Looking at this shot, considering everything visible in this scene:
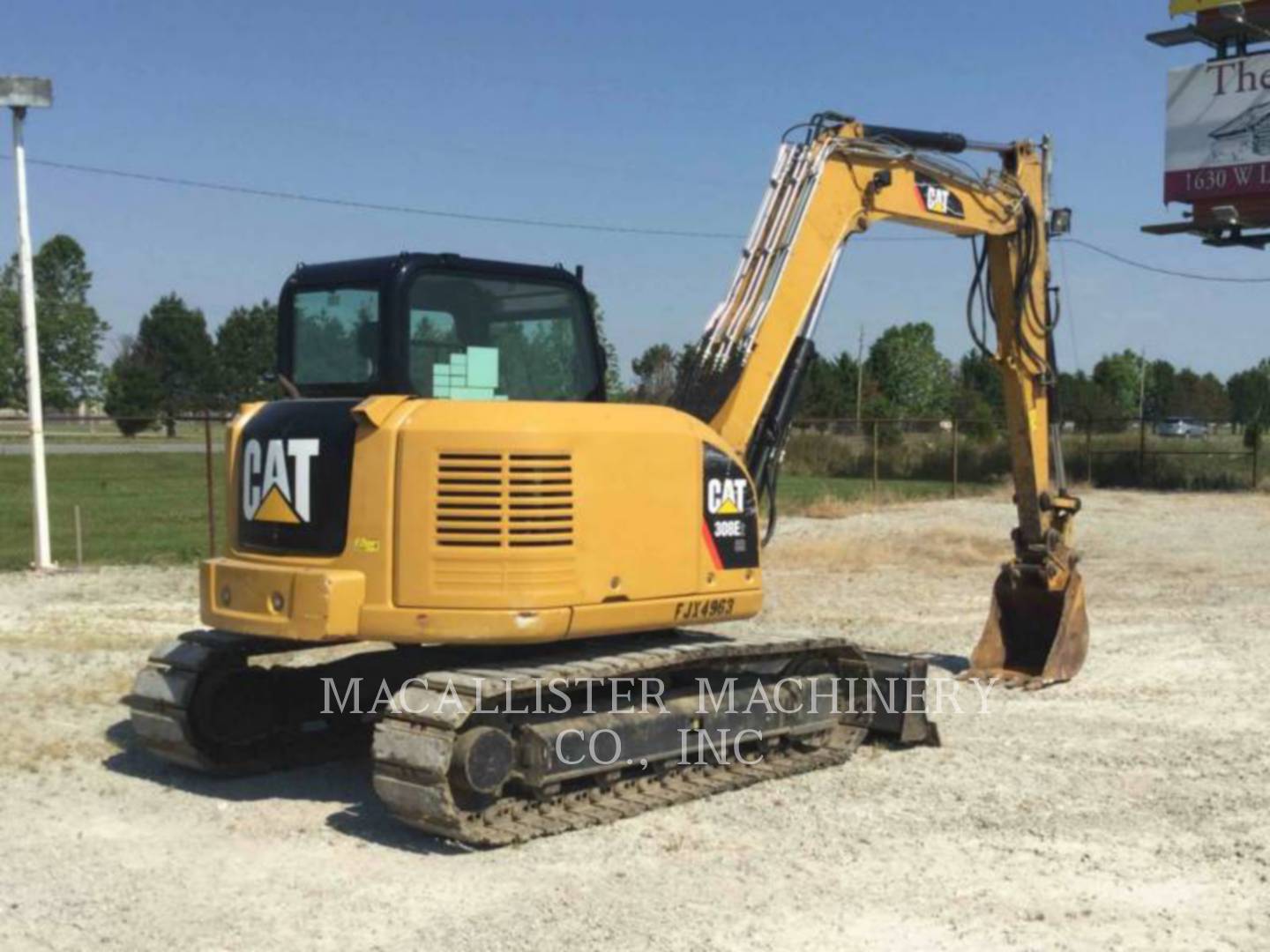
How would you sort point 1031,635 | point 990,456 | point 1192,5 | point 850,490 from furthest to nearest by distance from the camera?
1. point 990,456
2. point 850,490
3. point 1192,5
4. point 1031,635

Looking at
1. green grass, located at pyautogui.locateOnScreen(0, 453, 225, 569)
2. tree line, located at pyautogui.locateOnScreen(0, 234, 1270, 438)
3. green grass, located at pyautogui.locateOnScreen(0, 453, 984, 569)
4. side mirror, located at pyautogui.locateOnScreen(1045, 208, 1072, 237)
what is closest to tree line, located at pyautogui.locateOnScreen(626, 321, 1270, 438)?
tree line, located at pyautogui.locateOnScreen(0, 234, 1270, 438)

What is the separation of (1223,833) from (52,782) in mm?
6145

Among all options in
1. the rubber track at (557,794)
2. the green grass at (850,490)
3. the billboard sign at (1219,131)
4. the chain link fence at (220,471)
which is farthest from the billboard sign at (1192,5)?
the rubber track at (557,794)

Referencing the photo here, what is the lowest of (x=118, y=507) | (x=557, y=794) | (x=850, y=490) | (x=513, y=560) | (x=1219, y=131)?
(x=557, y=794)

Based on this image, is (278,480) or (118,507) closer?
(278,480)

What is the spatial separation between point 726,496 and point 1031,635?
14.8 feet

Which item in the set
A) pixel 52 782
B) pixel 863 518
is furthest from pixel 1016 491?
pixel 863 518

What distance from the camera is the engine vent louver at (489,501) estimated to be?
22.4 ft

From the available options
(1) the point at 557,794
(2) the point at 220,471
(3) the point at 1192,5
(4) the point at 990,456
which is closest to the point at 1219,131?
(3) the point at 1192,5

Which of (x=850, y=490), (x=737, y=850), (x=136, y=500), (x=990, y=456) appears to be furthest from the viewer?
(x=990, y=456)

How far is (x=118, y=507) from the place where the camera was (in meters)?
26.7

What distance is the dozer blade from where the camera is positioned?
10836 millimetres

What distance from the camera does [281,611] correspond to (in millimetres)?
7133

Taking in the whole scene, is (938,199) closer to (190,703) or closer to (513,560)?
(513,560)
